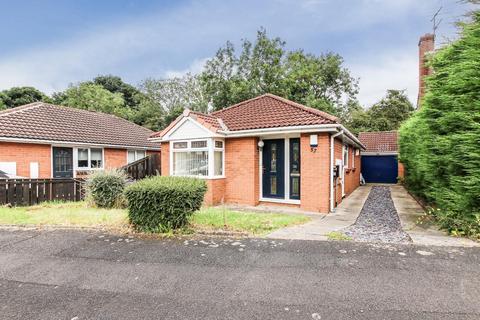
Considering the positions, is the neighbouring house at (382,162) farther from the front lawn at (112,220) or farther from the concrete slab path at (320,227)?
the front lawn at (112,220)

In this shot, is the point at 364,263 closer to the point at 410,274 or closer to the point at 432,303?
the point at 410,274

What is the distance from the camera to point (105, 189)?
9977 millimetres

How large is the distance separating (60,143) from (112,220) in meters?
9.28

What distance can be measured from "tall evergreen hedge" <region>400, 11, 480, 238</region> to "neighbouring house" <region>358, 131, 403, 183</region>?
58.3 feet

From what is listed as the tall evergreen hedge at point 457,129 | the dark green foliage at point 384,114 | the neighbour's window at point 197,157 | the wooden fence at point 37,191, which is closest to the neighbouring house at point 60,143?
the wooden fence at point 37,191

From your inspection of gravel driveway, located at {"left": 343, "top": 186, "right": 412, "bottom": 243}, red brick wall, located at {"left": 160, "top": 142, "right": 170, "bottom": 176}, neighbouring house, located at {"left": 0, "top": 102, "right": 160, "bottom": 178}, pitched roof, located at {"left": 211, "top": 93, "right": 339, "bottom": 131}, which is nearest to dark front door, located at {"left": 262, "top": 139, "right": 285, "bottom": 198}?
pitched roof, located at {"left": 211, "top": 93, "right": 339, "bottom": 131}

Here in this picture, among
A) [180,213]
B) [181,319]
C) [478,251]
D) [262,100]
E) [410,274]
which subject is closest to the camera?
[181,319]

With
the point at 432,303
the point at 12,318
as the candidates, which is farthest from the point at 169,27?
the point at 432,303

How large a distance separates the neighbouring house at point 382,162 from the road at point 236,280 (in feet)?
67.1

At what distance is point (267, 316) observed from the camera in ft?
10.3

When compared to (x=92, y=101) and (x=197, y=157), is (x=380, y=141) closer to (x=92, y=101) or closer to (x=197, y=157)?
(x=197, y=157)

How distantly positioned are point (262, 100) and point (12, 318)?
473 inches

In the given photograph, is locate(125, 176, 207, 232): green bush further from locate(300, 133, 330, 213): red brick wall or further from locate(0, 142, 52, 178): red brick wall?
locate(0, 142, 52, 178): red brick wall

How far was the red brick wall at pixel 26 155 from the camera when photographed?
12594 millimetres
